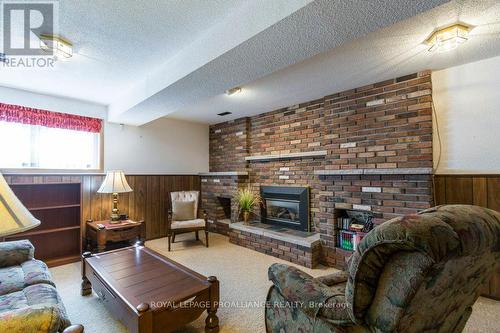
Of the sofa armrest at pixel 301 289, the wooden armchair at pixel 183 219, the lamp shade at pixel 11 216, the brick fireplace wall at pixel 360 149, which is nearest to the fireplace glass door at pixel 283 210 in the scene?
the brick fireplace wall at pixel 360 149

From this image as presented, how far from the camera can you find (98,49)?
2.13 metres

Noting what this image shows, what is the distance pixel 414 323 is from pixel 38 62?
362 cm

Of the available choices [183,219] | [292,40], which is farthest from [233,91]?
[183,219]

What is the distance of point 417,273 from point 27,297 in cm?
232

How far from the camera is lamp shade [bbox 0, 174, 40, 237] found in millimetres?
875

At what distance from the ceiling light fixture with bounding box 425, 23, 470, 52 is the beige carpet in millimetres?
2336

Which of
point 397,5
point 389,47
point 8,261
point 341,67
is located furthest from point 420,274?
point 8,261

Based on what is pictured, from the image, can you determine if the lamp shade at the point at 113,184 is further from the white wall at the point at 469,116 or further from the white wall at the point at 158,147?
the white wall at the point at 469,116

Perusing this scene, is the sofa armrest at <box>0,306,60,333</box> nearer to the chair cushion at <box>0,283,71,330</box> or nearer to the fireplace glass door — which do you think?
the chair cushion at <box>0,283,71,330</box>

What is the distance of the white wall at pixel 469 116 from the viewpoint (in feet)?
7.71

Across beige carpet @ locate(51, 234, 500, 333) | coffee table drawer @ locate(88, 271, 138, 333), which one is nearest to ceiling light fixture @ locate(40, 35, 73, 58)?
coffee table drawer @ locate(88, 271, 138, 333)

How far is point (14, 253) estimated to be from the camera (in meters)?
2.14

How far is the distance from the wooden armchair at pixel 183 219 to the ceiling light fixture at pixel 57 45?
8.44 feet

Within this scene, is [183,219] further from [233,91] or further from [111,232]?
[233,91]
